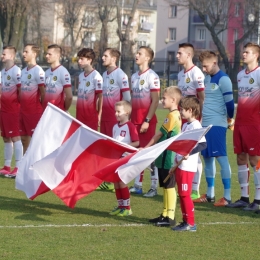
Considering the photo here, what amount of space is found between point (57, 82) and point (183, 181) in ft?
14.7

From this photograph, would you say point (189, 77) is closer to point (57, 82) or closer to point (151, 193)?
point (151, 193)

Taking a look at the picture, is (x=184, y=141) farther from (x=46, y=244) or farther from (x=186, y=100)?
(x=46, y=244)

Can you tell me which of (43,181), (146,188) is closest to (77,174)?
(43,181)

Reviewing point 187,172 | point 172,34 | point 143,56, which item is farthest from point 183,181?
point 172,34

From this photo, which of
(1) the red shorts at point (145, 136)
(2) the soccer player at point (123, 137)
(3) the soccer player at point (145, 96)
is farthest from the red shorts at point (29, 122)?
(2) the soccer player at point (123, 137)

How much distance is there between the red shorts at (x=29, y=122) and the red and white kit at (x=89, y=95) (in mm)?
1033

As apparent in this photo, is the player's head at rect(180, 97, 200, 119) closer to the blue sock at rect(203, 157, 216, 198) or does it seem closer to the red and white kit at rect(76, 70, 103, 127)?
the blue sock at rect(203, 157, 216, 198)

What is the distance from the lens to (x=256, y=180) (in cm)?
995

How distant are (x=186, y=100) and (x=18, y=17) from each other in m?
34.2

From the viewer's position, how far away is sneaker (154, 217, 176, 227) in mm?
8539

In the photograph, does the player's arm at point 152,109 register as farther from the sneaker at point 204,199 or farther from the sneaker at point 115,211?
the sneaker at point 115,211

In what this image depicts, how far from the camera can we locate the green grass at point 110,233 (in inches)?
281

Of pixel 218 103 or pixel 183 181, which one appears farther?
pixel 218 103

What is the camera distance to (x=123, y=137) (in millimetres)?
9633
